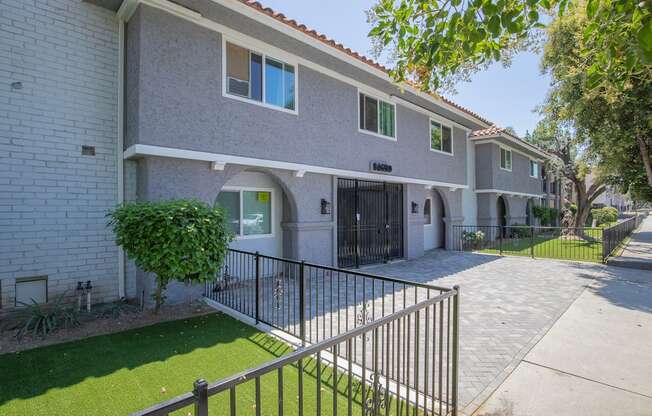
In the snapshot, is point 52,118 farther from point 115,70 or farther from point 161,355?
point 161,355

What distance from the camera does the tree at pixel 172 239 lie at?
5324 millimetres

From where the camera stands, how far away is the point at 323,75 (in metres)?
9.65

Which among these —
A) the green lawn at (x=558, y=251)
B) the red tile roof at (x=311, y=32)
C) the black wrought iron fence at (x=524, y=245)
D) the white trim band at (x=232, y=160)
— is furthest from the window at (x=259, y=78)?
the green lawn at (x=558, y=251)

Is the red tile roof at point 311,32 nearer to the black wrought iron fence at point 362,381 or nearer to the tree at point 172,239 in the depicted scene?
the black wrought iron fence at point 362,381

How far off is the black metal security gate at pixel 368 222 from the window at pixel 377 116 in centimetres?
183

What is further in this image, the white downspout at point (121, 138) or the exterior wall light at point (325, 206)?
the exterior wall light at point (325, 206)

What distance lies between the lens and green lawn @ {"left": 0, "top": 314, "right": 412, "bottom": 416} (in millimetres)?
3416

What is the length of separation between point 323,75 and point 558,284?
8.51m

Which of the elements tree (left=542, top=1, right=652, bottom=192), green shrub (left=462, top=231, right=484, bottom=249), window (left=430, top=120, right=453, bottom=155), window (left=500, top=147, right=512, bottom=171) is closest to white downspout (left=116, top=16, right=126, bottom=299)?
window (left=430, top=120, right=453, bottom=155)

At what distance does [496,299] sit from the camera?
7.29 meters

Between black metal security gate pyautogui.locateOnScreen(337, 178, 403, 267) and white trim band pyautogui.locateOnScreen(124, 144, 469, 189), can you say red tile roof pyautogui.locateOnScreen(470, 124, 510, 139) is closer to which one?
black metal security gate pyautogui.locateOnScreen(337, 178, 403, 267)

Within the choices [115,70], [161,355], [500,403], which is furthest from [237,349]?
[115,70]

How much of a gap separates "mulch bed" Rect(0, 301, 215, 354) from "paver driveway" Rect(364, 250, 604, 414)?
4.75 meters

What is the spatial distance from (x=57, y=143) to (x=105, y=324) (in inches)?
141
